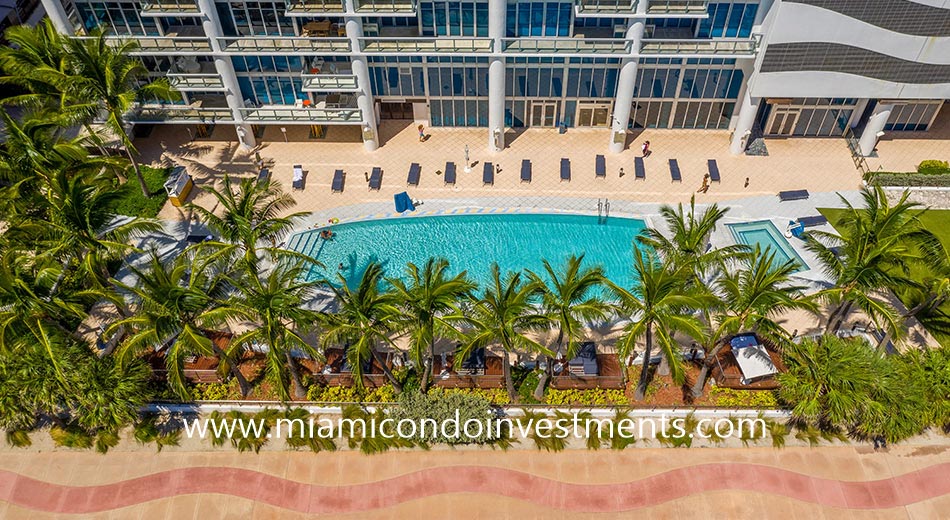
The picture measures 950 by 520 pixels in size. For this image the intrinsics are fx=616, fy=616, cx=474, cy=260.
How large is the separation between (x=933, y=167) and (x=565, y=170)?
23660 millimetres

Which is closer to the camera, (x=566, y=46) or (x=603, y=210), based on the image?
(x=566, y=46)

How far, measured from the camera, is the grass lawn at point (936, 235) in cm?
3061

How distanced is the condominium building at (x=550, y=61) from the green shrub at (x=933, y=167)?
11.4 ft

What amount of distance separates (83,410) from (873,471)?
34.3m

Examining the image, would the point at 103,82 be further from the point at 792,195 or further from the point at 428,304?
the point at 792,195

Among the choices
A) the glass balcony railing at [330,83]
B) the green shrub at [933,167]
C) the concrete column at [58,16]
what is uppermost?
the concrete column at [58,16]

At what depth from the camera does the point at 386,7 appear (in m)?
36.7

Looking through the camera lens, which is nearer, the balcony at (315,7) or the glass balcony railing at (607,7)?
the glass balcony railing at (607,7)

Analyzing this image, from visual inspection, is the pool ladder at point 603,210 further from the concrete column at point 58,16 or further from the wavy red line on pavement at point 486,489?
the concrete column at point 58,16

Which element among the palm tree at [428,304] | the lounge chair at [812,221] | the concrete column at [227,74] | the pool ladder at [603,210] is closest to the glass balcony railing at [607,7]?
the pool ladder at [603,210]

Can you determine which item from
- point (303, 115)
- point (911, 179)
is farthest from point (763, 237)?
point (303, 115)

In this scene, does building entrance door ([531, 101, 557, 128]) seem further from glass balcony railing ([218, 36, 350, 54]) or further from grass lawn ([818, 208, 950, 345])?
grass lawn ([818, 208, 950, 345])

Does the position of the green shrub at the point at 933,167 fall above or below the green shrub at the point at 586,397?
above

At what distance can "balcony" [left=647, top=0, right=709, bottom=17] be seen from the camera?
119 ft
